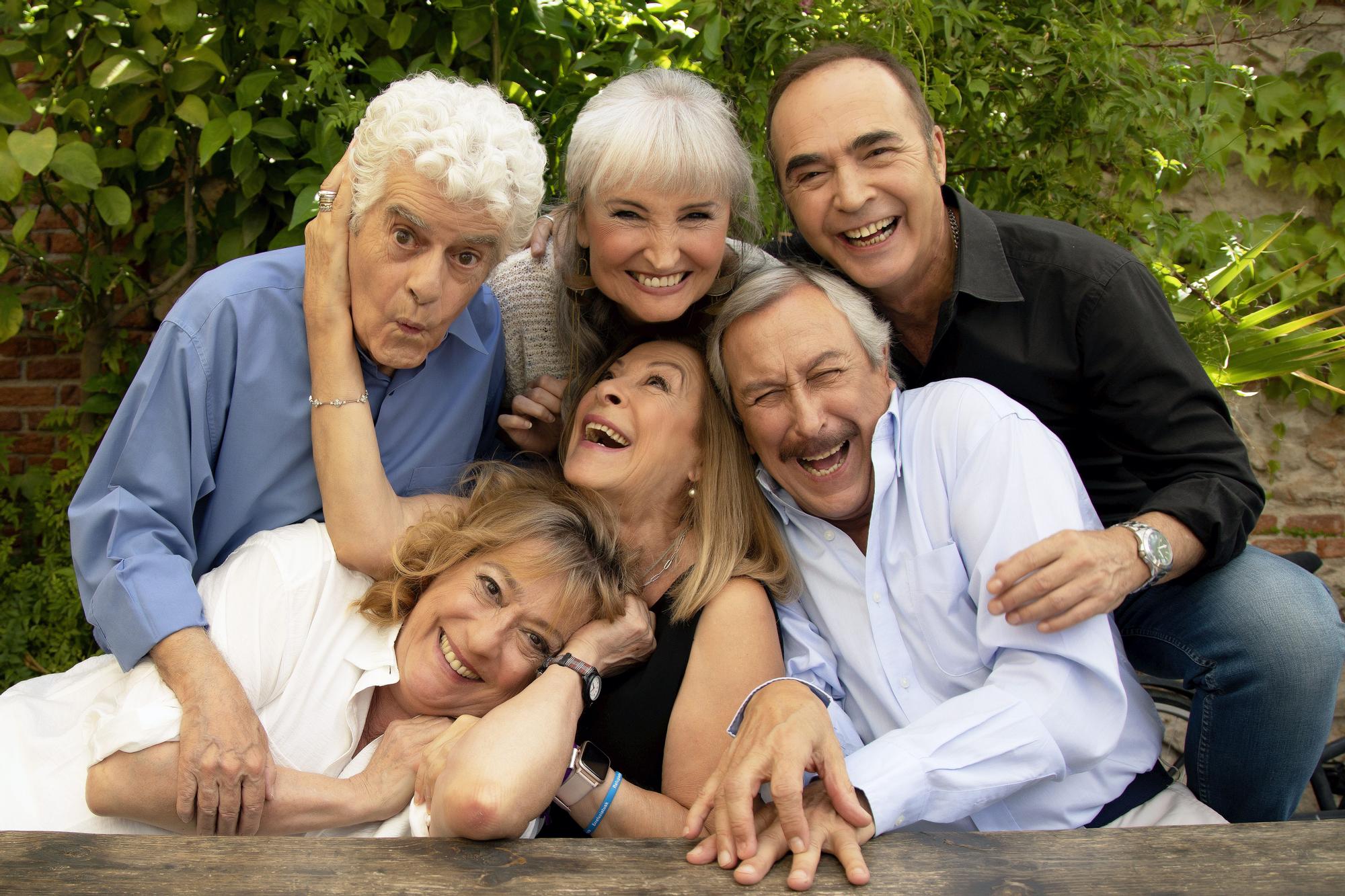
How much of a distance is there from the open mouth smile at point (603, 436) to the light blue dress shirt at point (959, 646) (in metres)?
0.36

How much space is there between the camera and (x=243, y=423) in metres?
2.18

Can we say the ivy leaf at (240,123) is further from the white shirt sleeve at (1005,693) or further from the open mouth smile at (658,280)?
the white shirt sleeve at (1005,693)

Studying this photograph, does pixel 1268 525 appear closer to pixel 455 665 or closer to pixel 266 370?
pixel 455 665

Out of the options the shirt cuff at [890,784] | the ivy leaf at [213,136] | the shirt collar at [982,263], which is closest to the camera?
the shirt cuff at [890,784]

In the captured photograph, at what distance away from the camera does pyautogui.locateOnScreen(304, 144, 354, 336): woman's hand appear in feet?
7.14

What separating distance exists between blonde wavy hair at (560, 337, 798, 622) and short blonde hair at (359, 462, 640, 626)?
0.17 m

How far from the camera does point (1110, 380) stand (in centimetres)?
231

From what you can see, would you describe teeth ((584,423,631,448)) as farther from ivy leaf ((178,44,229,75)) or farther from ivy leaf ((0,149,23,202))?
ivy leaf ((0,149,23,202))

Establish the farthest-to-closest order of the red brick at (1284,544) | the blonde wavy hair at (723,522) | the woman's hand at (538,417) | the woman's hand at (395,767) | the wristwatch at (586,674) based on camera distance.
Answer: the red brick at (1284,544) < the woman's hand at (538,417) < the blonde wavy hair at (723,522) < the wristwatch at (586,674) < the woman's hand at (395,767)

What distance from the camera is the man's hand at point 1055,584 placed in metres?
1.84

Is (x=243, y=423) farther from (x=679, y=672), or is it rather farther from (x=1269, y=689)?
(x=1269, y=689)

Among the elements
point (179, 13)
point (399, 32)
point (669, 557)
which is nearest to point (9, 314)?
point (179, 13)

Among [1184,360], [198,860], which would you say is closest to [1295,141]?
[1184,360]

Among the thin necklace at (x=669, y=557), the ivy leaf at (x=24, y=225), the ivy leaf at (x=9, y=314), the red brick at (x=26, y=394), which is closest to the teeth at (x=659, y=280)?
the thin necklace at (x=669, y=557)
